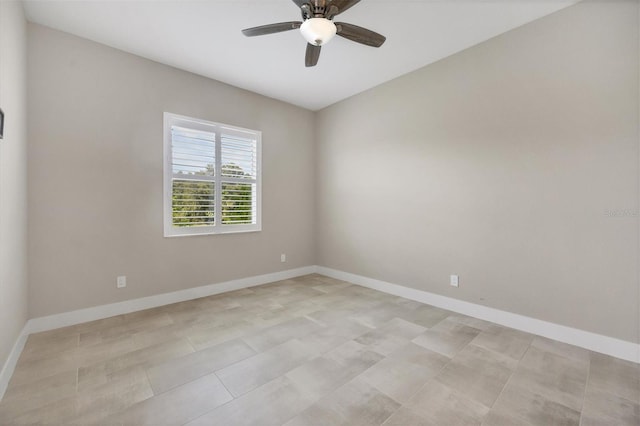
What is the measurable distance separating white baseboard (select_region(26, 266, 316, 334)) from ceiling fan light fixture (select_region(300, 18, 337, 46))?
3.13 meters

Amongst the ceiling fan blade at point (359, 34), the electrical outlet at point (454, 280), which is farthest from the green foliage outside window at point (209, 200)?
the electrical outlet at point (454, 280)

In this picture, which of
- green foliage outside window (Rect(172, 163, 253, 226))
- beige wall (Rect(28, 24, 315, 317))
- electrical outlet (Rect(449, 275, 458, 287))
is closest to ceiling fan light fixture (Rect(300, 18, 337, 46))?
beige wall (Rect(28, 24, 315, 317))

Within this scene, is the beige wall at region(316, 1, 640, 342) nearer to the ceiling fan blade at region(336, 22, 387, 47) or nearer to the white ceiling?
the white ceiling

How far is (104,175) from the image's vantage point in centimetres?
290

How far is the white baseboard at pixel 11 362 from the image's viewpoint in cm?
174

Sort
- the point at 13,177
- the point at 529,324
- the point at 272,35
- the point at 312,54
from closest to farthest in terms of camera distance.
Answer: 1. the point at 13,177
2. the point at 312,54
3. the point at 529,324
4. the point at 272,35

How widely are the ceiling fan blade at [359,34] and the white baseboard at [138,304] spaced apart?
3252 millimetres

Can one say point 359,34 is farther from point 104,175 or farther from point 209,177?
point 104,175

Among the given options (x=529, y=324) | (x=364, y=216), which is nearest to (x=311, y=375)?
(x=529, y=324)

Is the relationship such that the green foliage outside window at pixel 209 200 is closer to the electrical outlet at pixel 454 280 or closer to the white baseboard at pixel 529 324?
the white baseboard at pixel 529 324

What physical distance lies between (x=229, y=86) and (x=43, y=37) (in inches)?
72.0

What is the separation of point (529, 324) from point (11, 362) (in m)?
4.21

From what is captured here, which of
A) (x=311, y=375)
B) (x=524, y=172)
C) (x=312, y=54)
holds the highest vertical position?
(x=312, y=54)

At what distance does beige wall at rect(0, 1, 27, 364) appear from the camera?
1.83m
